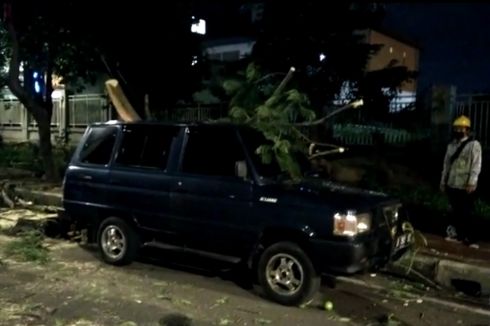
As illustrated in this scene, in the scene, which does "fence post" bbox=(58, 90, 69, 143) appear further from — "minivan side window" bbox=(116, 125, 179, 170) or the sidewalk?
the sidewalk

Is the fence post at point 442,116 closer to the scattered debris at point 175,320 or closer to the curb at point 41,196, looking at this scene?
the curb at point 41,196

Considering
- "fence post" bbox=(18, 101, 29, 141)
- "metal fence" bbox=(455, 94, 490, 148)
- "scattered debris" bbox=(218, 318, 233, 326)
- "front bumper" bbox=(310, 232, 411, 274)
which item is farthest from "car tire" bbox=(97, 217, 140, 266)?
"fence post" bbox=(18, 101, 29, 141)

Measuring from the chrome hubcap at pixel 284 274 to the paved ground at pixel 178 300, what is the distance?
19 cm

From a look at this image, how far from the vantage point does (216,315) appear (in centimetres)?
532

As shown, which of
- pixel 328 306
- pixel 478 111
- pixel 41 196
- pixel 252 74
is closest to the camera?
pixel 328 306

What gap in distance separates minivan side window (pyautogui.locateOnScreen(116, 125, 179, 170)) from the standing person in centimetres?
377

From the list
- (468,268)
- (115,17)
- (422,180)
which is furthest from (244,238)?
(115,17)

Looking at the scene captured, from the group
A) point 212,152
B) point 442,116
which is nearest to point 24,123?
point 442,116

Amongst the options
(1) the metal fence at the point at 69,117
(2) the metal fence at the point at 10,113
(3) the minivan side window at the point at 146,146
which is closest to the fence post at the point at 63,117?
(1) the metal fence at the point at 69,117

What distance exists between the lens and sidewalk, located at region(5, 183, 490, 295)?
6.24m

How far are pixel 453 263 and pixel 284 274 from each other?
7.12ft

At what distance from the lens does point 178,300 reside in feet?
18.8

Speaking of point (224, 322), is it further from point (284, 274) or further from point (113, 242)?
point (113, 242)

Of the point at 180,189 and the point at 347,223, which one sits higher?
the point at 180,189
